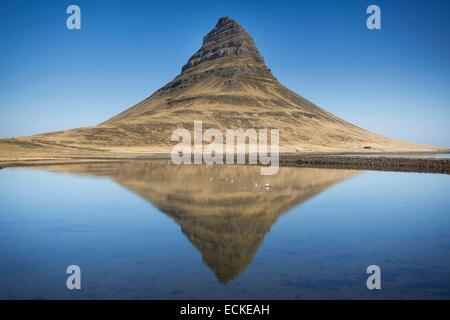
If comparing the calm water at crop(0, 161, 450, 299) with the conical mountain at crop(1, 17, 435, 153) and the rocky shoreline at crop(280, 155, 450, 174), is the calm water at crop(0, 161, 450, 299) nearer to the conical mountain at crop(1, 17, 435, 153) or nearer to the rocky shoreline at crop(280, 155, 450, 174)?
the rocky shoreline at crop(280, 155, 450, 174)

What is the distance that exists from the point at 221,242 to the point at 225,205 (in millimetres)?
9837

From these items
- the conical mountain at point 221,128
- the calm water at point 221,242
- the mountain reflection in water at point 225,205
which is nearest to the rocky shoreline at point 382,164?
the mountain reflection in water at point 225,205

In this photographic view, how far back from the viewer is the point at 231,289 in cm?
1359

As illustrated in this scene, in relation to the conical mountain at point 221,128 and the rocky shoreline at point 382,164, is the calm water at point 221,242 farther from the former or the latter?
the conical mountain at point 221,128

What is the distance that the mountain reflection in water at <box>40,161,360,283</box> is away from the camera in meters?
18.3

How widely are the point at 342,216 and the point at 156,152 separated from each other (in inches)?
3422

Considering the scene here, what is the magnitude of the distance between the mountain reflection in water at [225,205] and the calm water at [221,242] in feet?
0.29

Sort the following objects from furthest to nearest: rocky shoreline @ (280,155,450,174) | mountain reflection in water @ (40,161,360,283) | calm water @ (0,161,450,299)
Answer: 1. rocky shoreline @ (280,155,450,174)
2. mountain reflection in water @ (40,161,360,283)
3. calm water @ (0,161,450,299)

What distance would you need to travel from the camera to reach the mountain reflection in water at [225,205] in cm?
1833

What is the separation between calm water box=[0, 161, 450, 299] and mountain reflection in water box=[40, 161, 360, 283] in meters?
0.09

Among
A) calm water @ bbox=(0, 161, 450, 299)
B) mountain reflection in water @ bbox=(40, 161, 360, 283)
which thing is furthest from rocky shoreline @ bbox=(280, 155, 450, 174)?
calm water @ bbox=(0, 161, 450, 299)

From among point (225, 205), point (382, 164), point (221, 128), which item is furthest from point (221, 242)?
point (221, 128)
